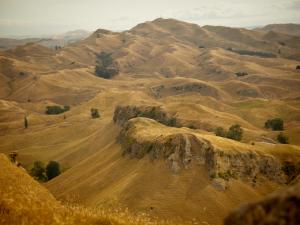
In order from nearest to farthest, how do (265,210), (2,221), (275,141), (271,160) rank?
(265,210), (2,221), (271,160), (275,141)

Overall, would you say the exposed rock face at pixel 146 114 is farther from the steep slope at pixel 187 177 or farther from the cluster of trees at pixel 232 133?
the steep slope at pixel 187 177

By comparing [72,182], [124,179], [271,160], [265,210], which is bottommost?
[72,182]

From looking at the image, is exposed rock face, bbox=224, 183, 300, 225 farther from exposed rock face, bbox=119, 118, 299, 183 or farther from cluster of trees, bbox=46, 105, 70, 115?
cluster of trees, bbox=46, 105, 70, 115

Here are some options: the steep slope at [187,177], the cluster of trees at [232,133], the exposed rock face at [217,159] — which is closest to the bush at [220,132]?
the cluster of trees at [232,133]

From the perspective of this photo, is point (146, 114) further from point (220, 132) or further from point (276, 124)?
point (276, 124)

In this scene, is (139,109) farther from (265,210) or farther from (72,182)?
(265,210)

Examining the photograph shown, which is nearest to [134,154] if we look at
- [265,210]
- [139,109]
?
[139,109]
